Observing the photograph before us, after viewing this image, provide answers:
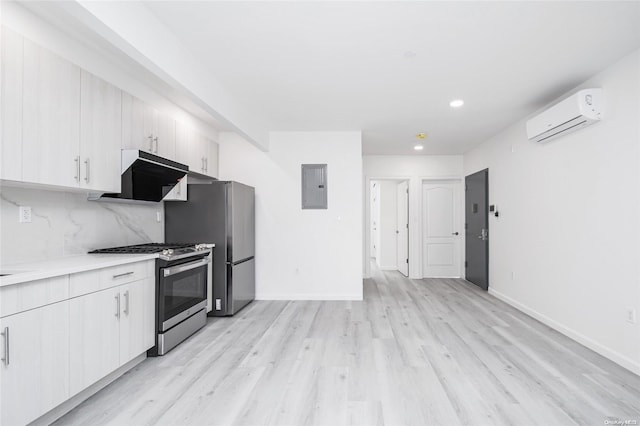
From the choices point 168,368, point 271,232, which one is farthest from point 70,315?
point 271,232

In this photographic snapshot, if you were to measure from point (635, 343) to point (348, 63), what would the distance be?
318 centimetres

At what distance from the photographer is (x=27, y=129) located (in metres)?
1.90

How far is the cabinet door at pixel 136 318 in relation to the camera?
2.36 meters

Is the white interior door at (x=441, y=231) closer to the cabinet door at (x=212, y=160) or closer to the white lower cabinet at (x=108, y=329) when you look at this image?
the cabinet door at (x=212, y=160)

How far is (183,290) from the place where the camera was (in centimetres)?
311

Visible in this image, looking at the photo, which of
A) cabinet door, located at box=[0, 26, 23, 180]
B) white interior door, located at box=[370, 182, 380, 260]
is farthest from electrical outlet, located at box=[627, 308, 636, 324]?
white interior door, located at box=[370, 182, 380, 260]

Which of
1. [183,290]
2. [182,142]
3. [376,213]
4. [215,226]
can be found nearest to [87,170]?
[183,290]

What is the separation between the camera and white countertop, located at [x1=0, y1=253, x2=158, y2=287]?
1.59m

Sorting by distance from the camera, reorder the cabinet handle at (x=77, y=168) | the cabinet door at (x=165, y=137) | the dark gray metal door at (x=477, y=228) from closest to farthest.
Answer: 1. the cabinet handle at (x=77, y=168)
2. the cabinet door at (x=165, y=137)
3. the dark gray metal door at (x=477, y=228)

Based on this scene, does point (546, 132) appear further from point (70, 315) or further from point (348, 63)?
point (70, 315)

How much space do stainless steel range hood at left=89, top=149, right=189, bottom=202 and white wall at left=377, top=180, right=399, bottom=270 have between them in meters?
5.42

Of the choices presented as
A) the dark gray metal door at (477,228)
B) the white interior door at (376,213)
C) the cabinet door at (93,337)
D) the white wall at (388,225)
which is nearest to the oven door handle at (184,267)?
the cabinet door at (93,337)

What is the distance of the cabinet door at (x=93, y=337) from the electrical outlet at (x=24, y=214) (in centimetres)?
71

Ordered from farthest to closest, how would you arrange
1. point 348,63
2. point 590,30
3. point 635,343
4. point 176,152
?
point 176,152 → point 348,63 → point 635,343 → point 590,30
